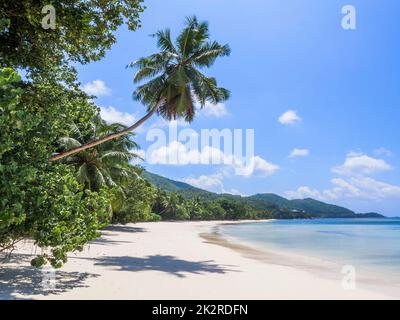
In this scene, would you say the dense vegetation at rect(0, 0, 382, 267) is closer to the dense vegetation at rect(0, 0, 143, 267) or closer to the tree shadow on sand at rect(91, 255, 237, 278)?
the dense vegetation at rect(0, 0, 143, 267)

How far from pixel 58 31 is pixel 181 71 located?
6.73m

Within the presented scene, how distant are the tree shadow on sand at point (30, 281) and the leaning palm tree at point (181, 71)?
8.40 metres

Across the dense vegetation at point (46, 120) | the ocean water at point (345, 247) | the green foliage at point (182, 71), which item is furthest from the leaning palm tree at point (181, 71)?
the ocean water at point (345, 247)

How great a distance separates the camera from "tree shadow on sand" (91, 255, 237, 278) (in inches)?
434

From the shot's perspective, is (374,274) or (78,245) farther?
(374,274)

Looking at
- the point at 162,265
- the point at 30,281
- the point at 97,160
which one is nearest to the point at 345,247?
the point at 97,160

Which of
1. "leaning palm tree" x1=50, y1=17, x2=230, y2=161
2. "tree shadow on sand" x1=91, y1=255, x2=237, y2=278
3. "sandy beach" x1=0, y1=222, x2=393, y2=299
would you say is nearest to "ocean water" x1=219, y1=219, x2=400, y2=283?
"sandy beach" x1=0, y1=222, x2=393, y2=299

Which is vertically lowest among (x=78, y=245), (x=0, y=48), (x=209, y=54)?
(x=78, y=245)

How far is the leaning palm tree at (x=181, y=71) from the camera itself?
16.0 metres

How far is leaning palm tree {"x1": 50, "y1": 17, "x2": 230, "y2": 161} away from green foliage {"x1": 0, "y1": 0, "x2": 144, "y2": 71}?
5.90 m
